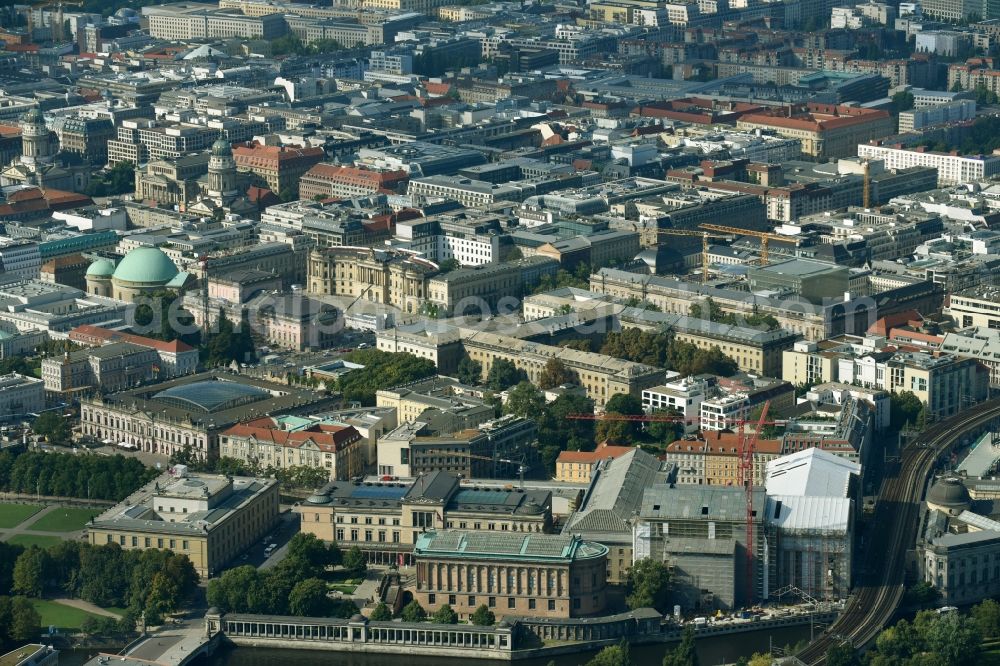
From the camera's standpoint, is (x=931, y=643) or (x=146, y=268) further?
(x=146, y=268)

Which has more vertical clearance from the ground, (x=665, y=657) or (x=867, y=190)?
(x=867, y=190)

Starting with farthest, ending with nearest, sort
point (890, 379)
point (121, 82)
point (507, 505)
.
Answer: point (121, 82), point (890, 379), point (507, 505)

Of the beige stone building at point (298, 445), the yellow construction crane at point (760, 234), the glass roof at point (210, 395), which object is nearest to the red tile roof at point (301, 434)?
the beige stone building at point (298, 445)

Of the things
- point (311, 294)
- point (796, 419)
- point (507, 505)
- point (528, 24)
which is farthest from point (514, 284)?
point (528, 24)

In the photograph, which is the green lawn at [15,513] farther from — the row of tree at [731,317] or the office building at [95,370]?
the row of tree at [731,317]

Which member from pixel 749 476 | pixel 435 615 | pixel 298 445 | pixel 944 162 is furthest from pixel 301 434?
pixel 944 162

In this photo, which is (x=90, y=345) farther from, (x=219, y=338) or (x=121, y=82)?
(x=121, y=82)

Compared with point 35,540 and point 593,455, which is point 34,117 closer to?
point 35,540
